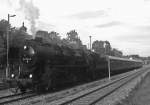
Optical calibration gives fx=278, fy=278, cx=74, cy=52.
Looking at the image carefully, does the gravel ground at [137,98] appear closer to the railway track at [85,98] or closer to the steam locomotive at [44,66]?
the railway track at [85,98]

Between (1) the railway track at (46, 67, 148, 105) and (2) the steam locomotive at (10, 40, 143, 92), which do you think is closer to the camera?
(1) the railway track at (46, 67, 148, 105)

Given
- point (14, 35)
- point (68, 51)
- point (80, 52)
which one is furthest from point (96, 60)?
point (14, 35)

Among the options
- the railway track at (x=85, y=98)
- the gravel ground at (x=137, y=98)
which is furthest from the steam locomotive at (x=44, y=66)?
the gravel ground at (x=137, y=98)

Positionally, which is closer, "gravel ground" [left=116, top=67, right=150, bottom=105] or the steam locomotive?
"gravel ground" [left=116, top=67, right=150, bottom=105]

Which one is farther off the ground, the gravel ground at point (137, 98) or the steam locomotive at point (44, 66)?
the steam locomotive at point (44, 66)

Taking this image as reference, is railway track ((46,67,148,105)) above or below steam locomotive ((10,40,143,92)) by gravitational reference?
below

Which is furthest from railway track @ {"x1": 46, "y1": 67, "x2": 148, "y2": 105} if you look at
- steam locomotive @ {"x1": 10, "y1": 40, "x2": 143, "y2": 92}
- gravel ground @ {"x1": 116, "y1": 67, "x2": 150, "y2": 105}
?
steam locomotive @ {"x1": 10, "y1": 40, "x2": 143, "y2": 92}

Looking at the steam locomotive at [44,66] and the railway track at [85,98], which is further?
the steam locomotive at [44,66]

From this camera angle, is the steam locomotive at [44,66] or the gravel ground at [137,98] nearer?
the gravel ground at [137,98]

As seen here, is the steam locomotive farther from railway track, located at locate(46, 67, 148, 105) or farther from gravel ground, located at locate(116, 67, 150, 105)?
gravel ground, located at locate(116, 67, 150, 105)

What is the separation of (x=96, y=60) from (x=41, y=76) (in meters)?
14.2

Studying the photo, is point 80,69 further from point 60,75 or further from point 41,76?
point 41,76

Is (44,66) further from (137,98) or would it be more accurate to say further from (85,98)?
(137,98)

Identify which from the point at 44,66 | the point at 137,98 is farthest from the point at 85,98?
the point at 44,66
